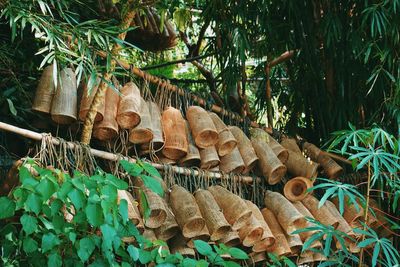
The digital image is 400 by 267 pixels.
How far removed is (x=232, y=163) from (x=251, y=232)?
0.49 meters

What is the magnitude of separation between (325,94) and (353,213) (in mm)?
849

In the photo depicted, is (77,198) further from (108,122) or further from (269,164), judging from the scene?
(269,164)

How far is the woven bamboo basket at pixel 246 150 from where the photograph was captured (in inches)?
180

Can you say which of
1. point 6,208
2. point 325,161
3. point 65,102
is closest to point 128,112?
point 65,102

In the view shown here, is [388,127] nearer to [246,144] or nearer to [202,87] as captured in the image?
[246,144]

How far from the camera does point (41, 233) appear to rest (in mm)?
3242

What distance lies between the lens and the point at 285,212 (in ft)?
14.4

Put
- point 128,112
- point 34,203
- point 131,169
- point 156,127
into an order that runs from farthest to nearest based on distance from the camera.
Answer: point 156,127 < point 128,112 < point 131,169 < point 34,203

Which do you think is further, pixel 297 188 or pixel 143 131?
pixel 297 188

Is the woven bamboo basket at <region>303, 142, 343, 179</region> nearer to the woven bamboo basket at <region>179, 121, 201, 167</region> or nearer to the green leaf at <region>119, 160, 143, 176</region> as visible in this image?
the woven bamboo basket at <region>179, 121, 201, 167</region>

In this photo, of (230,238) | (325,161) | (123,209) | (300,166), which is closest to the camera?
(123,209)

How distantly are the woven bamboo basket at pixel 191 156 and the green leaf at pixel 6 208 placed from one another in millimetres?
1332

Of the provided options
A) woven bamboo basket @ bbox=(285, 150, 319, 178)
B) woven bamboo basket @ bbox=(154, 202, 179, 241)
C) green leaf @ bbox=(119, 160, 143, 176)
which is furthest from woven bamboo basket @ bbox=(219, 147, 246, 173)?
green leaf @ bbox=(119, 160, 143, 176)

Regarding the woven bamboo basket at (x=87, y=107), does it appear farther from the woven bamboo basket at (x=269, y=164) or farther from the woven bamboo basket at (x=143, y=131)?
the woven bamboo basket at (x=269, y=164)
